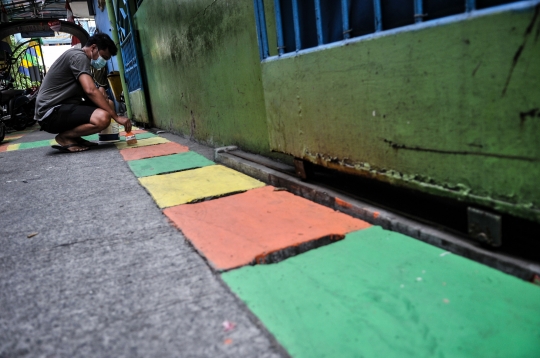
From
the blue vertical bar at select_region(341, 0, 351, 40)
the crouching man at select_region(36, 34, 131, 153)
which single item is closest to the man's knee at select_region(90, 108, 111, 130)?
the crouching man at select_region(36, 34, 131, 153)

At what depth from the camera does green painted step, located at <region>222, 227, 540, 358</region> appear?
0.73m

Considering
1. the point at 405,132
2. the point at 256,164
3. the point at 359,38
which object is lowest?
the point at 256,164

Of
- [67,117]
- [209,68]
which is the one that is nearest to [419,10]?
[209,68]

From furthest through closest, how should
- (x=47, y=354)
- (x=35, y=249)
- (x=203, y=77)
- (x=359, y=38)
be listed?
(x=203, y=77), (x=35, y=249), (x=359, y=38), (x=47, y=354)

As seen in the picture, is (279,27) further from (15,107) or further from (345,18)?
(15,107)

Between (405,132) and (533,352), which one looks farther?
(405,132)

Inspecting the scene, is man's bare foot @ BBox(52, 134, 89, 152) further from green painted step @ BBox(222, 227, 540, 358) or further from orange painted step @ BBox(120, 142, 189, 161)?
green painted step @ BBox(222, 227, 540, 358)

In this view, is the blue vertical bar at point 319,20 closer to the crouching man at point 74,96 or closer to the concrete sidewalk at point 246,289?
the concrete sidewalk at point 246,289

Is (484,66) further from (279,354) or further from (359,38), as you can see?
(279,354)

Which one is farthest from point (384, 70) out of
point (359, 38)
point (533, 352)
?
point (533, 352)

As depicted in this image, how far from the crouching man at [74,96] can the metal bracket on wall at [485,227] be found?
3.52m

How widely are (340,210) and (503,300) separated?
733mm

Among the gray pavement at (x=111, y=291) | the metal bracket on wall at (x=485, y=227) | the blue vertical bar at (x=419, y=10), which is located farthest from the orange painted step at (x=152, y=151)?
the metal bracket on wall at (x=485, y=227)

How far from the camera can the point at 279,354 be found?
731 millimetres
